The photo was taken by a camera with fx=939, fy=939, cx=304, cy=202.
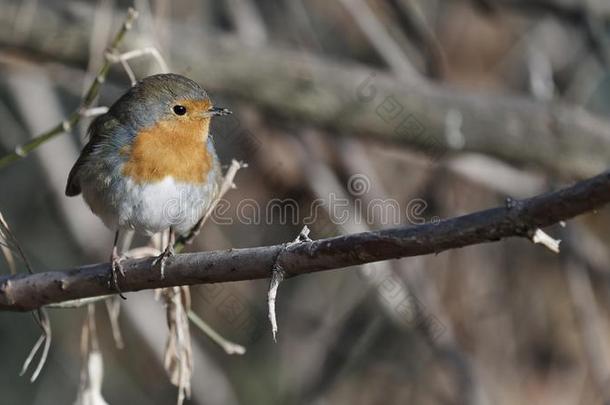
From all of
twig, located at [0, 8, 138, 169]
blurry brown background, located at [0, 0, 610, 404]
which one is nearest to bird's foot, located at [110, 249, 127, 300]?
twig, located at [0, 8, 138, 169]

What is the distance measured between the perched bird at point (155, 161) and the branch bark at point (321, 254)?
0.55 m

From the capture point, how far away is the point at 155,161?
2932 mm

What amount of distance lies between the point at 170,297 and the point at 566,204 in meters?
1.34

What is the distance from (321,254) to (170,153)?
4.06ft

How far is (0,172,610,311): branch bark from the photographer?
5.00 ft

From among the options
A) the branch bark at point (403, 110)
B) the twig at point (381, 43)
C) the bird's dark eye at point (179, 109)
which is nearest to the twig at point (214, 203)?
the bird's dark eye at point (179, 109)

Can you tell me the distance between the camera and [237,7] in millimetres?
4691

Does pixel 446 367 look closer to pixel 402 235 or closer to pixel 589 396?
pixel 589 396

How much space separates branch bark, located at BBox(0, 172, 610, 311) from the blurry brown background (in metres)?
1.37

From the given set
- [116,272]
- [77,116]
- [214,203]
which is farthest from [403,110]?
[116,272]

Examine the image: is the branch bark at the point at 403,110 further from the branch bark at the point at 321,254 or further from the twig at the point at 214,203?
the branch bark at the point at 321,254

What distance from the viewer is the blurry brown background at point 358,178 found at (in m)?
4.15

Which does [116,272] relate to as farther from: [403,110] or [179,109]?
[403,110]

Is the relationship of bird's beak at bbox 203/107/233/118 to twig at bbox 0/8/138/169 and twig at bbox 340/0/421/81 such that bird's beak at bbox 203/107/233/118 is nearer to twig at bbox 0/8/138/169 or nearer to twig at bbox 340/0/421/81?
twig at bbox 0/8/138/169
